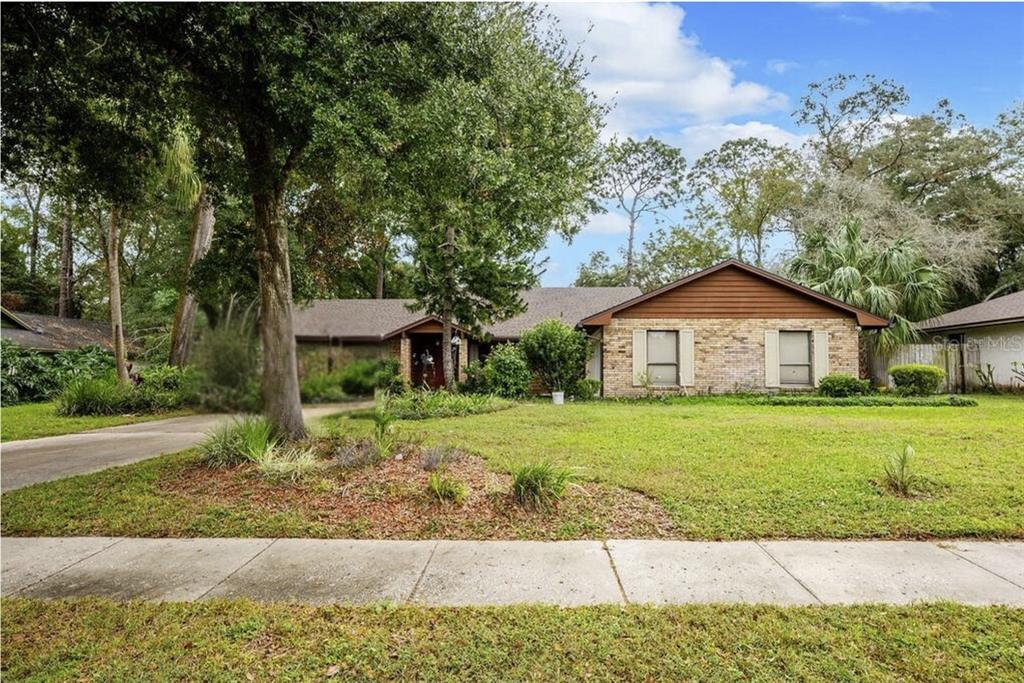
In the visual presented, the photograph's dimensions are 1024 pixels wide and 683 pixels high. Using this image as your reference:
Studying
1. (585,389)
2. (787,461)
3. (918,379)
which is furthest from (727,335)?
(787,461)

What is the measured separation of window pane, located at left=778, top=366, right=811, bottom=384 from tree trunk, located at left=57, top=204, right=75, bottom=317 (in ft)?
87.4

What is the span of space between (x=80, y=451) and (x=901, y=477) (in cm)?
1063

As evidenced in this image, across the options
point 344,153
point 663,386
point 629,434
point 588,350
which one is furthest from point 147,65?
point 663,386

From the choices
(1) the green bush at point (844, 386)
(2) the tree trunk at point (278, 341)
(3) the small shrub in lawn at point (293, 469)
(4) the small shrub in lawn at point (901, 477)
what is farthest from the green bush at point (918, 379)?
(2) the tree trunk at point (278, 341)

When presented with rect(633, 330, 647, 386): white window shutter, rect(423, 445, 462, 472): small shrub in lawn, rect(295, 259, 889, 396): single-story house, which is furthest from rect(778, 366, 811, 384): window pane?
rect(423, 445, 462, 472): small shrub in lawn

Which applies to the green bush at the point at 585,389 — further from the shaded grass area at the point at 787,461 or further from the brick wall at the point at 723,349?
the shaded grass area at the point at 787,461

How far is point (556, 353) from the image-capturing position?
15.7m

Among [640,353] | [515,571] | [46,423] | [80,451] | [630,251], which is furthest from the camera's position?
[630,251]

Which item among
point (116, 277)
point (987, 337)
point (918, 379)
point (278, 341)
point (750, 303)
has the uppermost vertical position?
point (116, 277)

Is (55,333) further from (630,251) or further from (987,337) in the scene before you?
(987,337)

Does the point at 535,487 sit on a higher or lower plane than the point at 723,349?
lower

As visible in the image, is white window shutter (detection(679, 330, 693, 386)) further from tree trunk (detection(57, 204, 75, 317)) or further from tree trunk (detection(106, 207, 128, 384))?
tree trunk (detection(57, 204, 75, 317))

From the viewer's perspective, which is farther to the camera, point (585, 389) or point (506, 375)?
point (585, 389)

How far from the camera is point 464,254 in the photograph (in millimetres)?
14414
